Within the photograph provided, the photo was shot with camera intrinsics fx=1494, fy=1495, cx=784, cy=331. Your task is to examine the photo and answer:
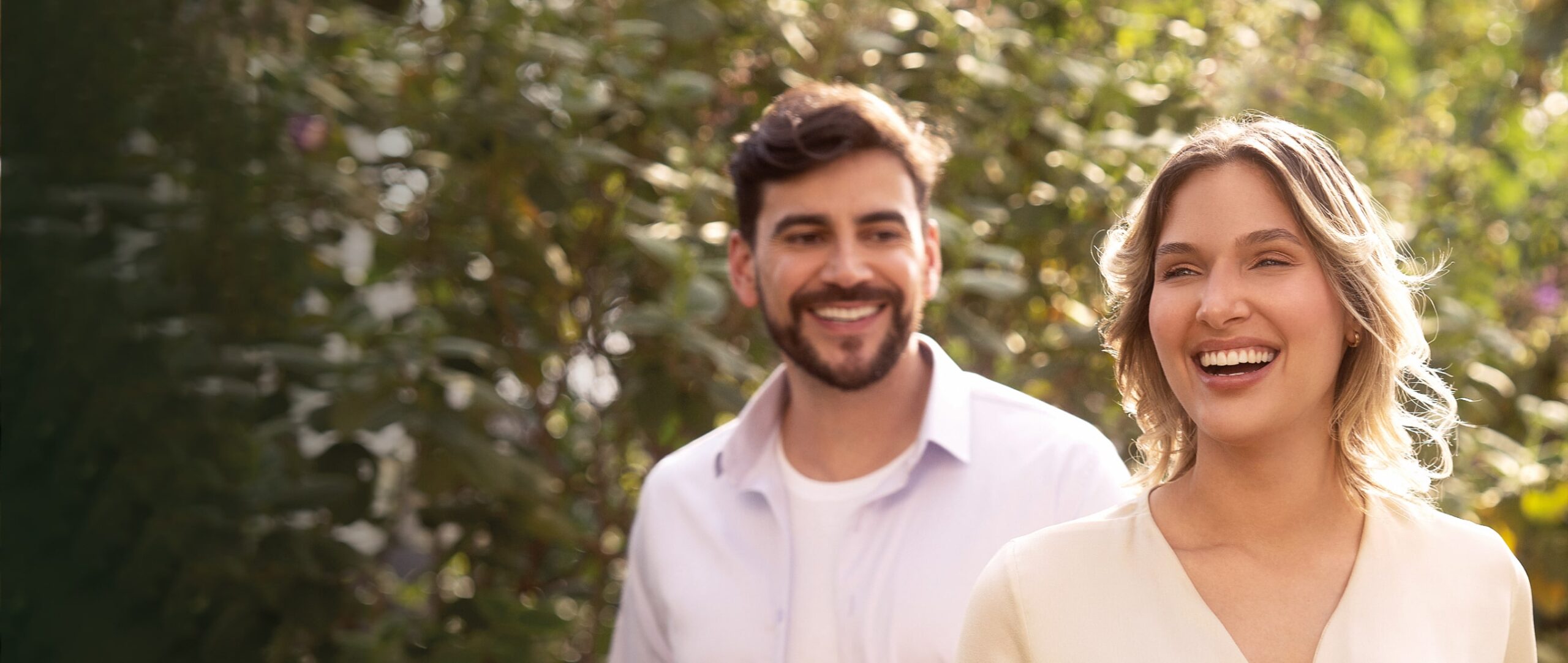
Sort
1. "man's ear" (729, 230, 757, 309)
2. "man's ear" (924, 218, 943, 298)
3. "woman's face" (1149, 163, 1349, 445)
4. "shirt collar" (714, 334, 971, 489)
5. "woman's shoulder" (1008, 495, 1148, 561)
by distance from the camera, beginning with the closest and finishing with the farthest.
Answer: "woman's face" (1149, 163, 1349, 445) → "woman's shoulder" (1008, 495, 1148, 561) → "shirt collar" (714, 334, 971, 489) → "man's ear" (924, 218, 943, 298) → "man's ear" (729, 230, 757, 309)

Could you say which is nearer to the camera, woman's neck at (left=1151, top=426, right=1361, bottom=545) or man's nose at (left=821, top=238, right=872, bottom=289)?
woman's neck at (left=1151, top=426, right=1361, bottom=545)

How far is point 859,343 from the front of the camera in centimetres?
239

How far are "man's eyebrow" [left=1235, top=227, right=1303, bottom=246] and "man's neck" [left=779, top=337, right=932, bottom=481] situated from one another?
99cm

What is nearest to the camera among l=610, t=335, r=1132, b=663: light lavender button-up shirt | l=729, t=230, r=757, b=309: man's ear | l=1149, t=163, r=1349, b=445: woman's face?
l=1149, t=163, r=1349, b=445: woman's face

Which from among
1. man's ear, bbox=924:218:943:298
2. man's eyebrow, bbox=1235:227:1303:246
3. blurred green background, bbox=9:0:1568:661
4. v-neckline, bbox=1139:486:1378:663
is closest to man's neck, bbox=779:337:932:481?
man's ear, bbox=924:218:943:298

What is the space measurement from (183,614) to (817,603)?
143 centimetres

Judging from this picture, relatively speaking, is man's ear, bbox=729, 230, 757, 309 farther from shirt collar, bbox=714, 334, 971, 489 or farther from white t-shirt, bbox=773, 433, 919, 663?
white t-shirt, bbox=773, 433, 919, 663

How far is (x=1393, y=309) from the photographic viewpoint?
1.47 metres

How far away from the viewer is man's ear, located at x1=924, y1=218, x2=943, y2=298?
2.55 m

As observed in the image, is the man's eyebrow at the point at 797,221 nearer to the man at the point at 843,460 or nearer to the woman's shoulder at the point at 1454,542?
the man at the point at 843,460

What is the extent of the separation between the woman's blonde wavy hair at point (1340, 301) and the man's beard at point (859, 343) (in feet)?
2.44

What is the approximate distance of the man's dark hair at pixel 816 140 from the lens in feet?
8.07

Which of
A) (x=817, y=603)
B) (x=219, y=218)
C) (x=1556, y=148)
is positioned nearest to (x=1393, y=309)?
(x=817, y=603)

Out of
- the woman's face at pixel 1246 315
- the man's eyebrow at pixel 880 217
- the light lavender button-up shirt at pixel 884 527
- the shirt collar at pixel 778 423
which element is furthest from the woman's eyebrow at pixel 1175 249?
the man's eyebrow at pixel 880 217
